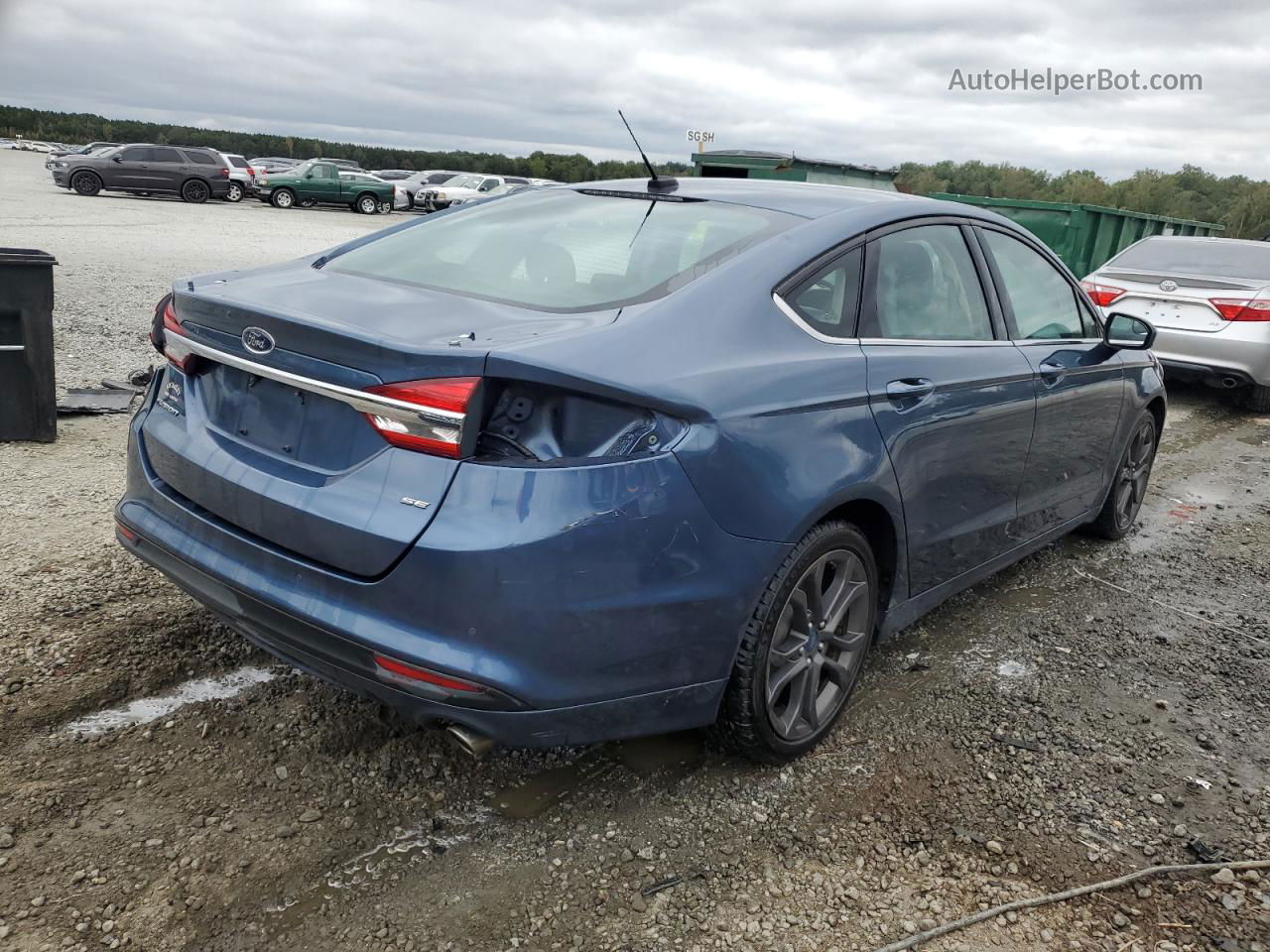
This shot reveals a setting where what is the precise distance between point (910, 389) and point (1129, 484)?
110 inches

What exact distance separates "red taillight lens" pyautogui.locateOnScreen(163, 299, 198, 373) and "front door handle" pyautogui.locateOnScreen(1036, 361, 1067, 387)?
9.56 ft

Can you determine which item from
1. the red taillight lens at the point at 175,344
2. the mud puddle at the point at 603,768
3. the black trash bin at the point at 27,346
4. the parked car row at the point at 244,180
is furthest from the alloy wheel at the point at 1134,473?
the parked car row at the point at 244,180

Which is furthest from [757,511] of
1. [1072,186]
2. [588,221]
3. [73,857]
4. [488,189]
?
[1072,186]

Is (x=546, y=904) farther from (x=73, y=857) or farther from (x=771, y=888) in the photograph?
(x=73, y=857)

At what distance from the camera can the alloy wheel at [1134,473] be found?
16.5 feet

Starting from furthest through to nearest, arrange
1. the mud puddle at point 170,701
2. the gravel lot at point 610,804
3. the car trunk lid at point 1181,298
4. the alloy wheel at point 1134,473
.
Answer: the car trunk lid at point 1181,298
the alloy wheel at point 1134,473
the mud puddle at point 170,701
the gravel lot at point 610,804

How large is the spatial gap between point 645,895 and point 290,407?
1.43 m

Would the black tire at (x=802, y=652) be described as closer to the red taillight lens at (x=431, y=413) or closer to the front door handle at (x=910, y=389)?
the front door handle at (x=910, y=389)

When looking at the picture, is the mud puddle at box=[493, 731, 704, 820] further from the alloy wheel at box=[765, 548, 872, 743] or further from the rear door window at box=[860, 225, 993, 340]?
the rear door window at box=[860, 225, 993, 340]

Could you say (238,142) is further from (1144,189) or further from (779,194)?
(779,194)

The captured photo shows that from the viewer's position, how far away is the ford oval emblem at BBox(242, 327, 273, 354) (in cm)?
240

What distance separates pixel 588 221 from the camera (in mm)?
3170

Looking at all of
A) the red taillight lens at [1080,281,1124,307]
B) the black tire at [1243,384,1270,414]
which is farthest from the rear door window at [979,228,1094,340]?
the black tire at [1243,384,1270,414]

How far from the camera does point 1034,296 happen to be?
13.2 feet
